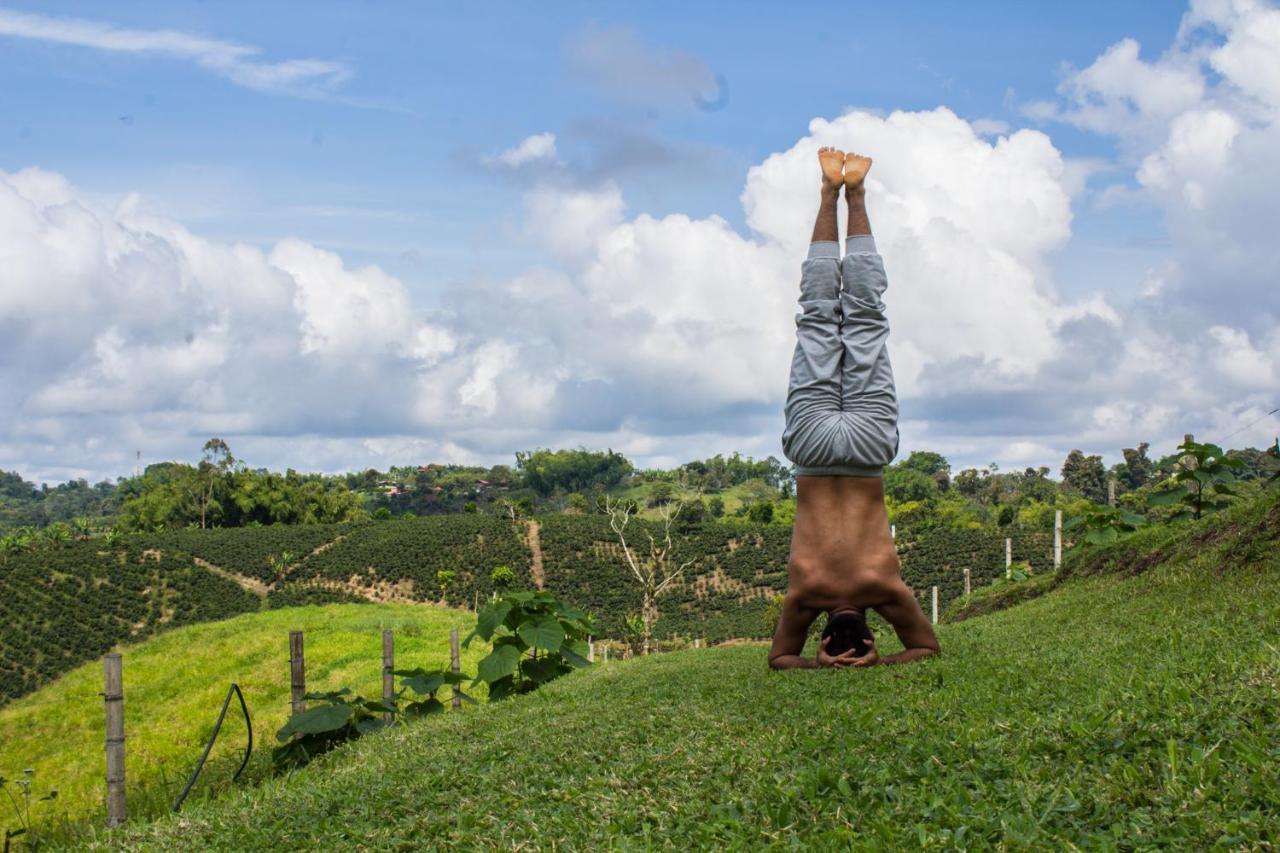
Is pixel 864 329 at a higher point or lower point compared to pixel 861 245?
lower

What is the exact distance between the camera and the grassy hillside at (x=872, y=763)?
117 inches

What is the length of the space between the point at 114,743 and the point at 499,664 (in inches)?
105

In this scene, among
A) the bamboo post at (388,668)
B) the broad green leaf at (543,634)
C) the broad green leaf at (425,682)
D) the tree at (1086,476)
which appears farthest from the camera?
the tree at (1086,476)

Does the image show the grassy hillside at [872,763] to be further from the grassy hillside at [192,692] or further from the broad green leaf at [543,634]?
the grassy hillside at [192,692]

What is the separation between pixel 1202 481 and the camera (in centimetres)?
1038

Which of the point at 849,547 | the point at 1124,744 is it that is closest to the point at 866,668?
the point at 849,547

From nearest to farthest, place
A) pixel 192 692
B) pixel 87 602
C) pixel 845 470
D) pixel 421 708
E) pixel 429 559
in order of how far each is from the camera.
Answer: pixel 845 470
pixel 421 708
pixel 192 692
pixel 87 602
pixel 429 559

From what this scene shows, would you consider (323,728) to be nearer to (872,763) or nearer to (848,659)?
(848,659)

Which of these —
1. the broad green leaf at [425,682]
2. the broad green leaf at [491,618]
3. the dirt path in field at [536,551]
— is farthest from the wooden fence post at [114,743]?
the dirt path in field at [536,551]

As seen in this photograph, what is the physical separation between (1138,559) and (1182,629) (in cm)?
454

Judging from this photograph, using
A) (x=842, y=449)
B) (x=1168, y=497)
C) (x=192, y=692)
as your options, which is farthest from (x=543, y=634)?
(x=192, y=692)

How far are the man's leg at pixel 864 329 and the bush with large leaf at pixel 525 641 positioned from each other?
304cm

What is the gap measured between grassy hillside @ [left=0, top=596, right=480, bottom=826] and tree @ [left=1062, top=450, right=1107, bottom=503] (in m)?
34.6

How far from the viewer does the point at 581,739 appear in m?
4.83
